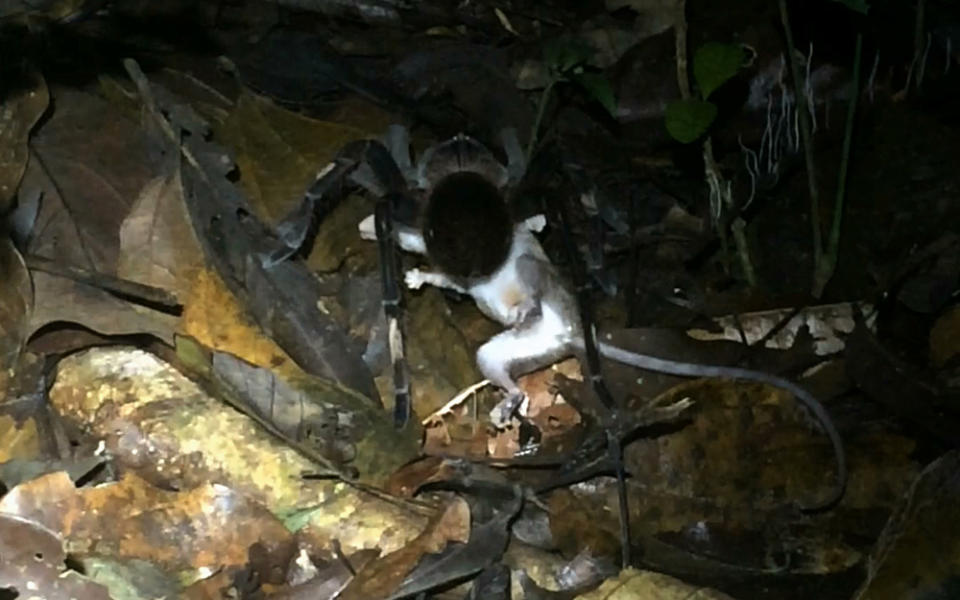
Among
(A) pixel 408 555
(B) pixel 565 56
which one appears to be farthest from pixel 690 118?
(A) pixel 408 555

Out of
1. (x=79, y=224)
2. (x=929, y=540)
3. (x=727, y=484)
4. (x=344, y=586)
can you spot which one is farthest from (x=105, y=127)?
(x=929, y=540)

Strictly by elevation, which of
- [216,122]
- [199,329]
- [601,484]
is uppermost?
[216,122]

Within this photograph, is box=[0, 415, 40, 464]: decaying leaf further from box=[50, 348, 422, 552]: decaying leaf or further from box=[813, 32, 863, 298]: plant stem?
box=[813, 32, 863, 298]: plant stem

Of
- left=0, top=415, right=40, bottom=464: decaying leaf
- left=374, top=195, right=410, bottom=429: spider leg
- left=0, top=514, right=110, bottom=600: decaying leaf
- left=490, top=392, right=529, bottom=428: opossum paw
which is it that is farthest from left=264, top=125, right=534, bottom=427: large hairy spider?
left=0, top=514, right=110, bottom=600: decaying leaf

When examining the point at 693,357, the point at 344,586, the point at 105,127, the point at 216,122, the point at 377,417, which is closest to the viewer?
the point at 344,586

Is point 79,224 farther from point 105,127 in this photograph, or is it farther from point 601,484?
point 601,484

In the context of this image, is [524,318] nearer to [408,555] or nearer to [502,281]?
[502,281]
